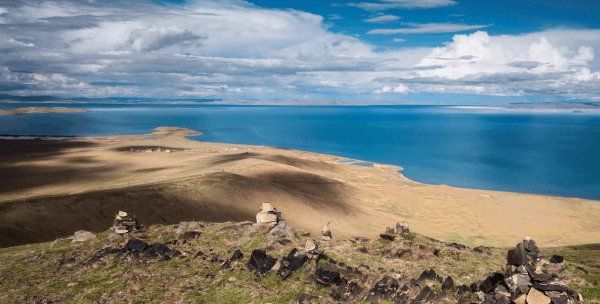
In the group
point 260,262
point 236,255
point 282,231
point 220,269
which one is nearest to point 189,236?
point 236,255

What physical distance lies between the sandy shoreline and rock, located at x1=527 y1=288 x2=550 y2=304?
29.3 metres

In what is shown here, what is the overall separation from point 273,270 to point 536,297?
37.8ft

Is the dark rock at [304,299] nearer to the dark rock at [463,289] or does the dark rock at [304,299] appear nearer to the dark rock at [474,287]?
the dark rock at [463,289]

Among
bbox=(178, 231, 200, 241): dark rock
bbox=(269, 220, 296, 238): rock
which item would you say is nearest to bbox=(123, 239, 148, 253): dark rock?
bbox=(178, 231, 200, 241): dark rock

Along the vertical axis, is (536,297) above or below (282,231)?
above

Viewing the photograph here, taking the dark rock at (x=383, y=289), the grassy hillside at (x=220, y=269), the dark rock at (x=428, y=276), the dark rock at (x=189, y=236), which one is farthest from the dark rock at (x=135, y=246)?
the dark rock at (x=428, y=276)

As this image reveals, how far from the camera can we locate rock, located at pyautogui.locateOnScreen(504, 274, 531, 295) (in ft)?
56.4

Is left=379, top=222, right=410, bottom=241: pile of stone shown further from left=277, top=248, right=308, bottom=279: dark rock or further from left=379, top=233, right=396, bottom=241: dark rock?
left=277, top=248, right=308, bottom=279: dark rock

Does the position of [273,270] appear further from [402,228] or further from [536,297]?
[536,297]

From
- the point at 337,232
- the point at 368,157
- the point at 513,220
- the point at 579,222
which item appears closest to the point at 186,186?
the point at 337,232

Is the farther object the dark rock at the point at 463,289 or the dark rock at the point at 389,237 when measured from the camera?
the dark rock at the point at 389,237

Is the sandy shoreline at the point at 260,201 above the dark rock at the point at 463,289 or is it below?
below

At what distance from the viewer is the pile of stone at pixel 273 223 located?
26.6 metres

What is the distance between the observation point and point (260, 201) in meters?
55.1
